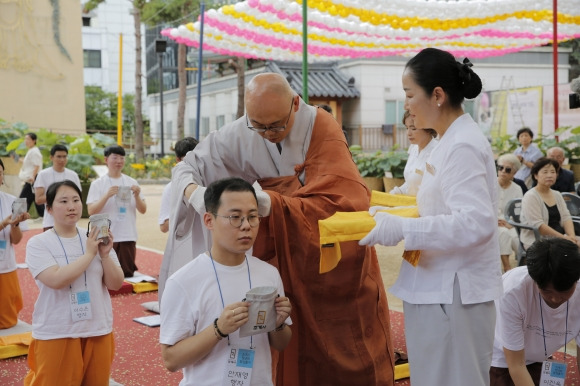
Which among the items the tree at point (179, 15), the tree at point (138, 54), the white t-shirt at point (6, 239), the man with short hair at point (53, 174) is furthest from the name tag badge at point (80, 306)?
the tree at point (138, 54)

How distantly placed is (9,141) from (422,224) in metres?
14.5

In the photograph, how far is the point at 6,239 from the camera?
5.11 meters

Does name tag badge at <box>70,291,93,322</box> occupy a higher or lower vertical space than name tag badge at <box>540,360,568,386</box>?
higher

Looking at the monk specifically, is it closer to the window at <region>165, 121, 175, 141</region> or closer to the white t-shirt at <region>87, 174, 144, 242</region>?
the white t-shirt at <region>87, 174, 144, 242</region>

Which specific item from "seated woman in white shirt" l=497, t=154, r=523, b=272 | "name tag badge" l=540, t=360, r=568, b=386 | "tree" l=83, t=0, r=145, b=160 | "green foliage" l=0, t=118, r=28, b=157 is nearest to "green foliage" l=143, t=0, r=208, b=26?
"tree" l=83, t=0, r=145, b=160

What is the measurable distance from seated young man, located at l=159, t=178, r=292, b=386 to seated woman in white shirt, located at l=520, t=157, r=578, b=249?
12.8ft

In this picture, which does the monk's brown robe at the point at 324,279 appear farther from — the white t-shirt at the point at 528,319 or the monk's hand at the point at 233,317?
the monk's hand at the point at 233,317

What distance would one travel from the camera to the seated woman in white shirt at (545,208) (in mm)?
5707

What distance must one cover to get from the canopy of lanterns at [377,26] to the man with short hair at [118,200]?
3473mm

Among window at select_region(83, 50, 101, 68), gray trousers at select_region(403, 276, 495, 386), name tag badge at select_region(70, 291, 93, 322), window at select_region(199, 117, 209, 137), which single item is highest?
window at select_region(83, 50, 101, 68)

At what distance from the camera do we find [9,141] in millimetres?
15023

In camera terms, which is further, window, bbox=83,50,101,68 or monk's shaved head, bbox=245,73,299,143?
window, bbox=83,50,101,68

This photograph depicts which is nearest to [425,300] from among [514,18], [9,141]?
[514,18]

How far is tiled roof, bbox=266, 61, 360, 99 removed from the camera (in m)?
18.6
